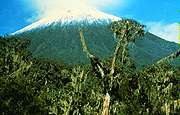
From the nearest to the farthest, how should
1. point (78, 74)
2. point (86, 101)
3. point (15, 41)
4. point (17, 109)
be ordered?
1. point (78, 74)
2. point (86, 101)
3. point (17, 109)
4. point (15, 41)

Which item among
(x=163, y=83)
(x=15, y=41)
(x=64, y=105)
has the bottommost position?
(x=64, y=105)

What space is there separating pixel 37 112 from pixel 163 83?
979 inches

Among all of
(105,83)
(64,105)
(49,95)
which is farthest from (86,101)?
(105,83)

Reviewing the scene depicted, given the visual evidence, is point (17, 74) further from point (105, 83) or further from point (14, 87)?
point (105, 83)

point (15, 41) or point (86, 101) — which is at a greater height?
point (15, 41)

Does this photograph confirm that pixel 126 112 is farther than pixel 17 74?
No

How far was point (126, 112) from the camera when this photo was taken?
4609 centimetres

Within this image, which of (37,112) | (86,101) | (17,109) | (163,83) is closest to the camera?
(86,101)

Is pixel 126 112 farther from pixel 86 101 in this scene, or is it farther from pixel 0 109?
pixel 0 109

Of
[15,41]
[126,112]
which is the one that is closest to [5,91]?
[126,112]

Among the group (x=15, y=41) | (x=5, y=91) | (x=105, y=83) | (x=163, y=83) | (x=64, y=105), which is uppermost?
(x=15, y=41)

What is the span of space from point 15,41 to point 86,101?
6256cm

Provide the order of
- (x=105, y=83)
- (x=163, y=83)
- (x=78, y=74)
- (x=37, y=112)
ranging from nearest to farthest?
(x=105, y=83)
(x=78, y=74)
(x=37, y=112)
(x=163, y=83)

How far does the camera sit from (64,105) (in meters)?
40.8
